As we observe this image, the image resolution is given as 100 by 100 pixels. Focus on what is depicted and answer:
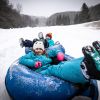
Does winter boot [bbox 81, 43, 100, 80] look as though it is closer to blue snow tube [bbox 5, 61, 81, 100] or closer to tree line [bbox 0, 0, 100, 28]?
blue snow tube [bbox 5, 61, 81, 100]

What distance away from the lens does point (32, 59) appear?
1.18m

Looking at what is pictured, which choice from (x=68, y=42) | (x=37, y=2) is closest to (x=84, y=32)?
(x=68, y=42)

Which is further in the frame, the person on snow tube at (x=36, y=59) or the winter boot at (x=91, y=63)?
the person on snow tube at (x=36, y=59)

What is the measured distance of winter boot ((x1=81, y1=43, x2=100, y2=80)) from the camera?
719 mm

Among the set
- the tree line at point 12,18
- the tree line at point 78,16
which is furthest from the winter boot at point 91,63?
the tree line at point 12,18

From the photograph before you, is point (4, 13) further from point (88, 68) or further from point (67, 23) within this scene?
point (88, 68)

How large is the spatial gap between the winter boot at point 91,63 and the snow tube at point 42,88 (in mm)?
130

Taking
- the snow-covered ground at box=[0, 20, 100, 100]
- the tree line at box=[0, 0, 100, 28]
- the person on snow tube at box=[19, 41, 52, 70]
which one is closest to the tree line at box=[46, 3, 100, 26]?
the tree line at box=[0, 0, 100, 28]

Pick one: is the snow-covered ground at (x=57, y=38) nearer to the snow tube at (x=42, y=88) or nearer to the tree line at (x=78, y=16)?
the tree line at (x=78, y=16)

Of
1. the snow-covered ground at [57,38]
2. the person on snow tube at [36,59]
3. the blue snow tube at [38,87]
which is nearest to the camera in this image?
the blue snow tube at [38,87]

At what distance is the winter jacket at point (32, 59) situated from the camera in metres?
1.10

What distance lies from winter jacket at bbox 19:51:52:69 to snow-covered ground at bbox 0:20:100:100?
457 millimetres

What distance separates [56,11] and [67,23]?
0.94 feet

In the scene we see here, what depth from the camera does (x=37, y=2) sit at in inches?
81.3
